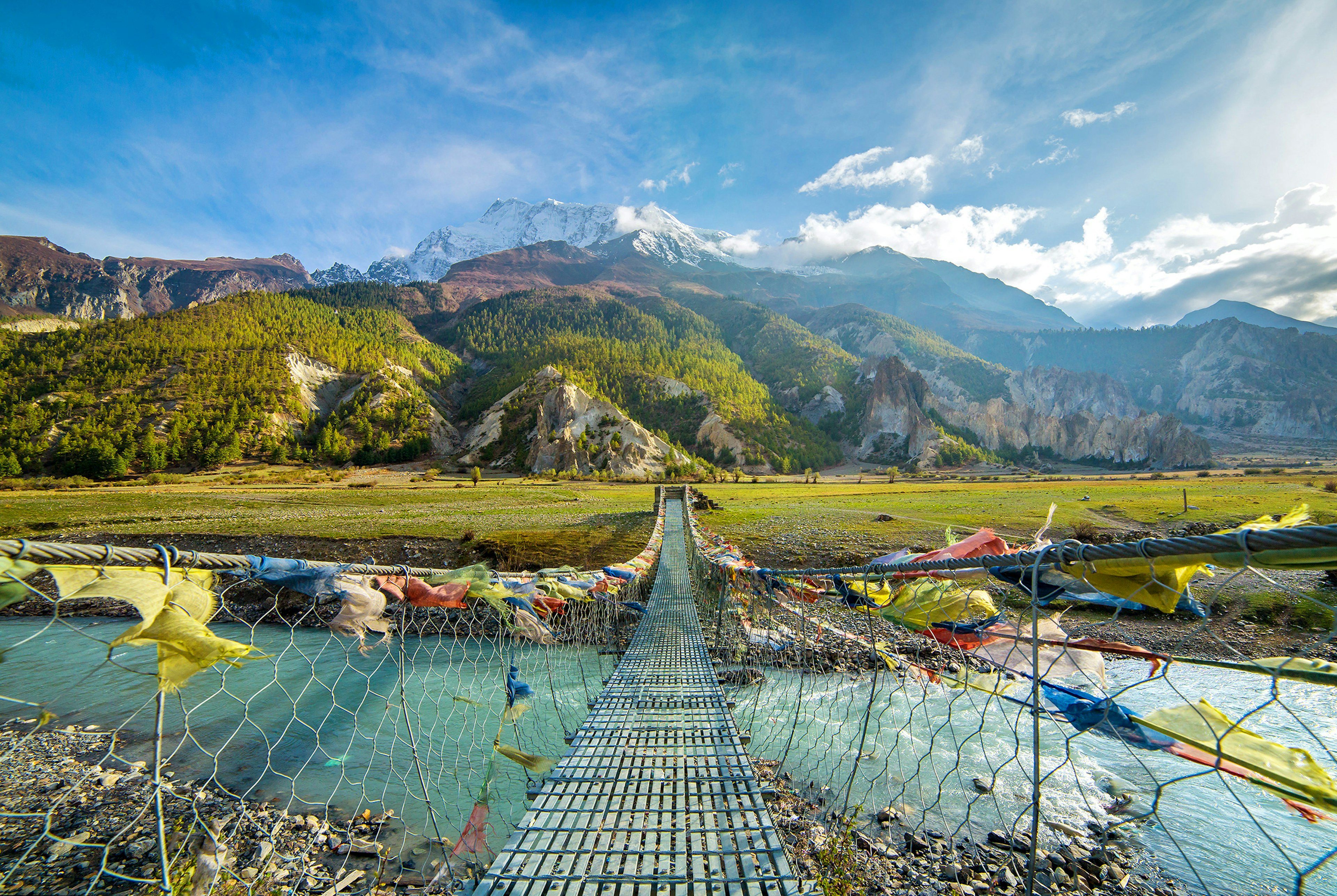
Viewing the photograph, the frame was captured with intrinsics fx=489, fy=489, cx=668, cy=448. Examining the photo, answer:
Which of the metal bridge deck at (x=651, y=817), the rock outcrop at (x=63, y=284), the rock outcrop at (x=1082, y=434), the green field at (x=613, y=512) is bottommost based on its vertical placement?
the green field at (x=613, y=512)

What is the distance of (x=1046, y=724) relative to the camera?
719 cm

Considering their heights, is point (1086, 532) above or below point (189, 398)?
below

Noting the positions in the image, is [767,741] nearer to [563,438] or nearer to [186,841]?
[186,841]

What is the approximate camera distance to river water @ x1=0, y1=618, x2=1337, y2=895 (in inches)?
213

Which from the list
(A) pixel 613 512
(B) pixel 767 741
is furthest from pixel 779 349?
(B) pixel 767 741

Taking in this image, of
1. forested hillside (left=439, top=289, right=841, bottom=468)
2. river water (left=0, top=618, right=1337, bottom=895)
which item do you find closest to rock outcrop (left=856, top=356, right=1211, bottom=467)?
forested hillside (left=439, top=289, right=841, bottom=468)

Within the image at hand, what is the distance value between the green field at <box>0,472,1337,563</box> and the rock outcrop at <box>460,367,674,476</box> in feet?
47.1

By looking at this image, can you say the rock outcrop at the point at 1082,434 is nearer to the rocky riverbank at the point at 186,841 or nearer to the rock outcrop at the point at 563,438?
the rock outcrop at the point at 563,438

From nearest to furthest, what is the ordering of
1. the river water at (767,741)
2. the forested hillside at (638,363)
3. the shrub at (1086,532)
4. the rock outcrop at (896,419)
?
Result: the river water at (767,741) → the shrub at (1086,532) → the forested hillside at (638,363) → the rock outcrop at (896,419)

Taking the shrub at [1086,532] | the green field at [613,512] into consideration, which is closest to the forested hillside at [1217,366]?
the green field at [613,512]

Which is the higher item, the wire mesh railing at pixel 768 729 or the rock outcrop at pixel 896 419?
the rock outcrop at pixel 896 419

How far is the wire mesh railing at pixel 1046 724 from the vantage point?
235cm

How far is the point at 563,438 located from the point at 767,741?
61.4 metres

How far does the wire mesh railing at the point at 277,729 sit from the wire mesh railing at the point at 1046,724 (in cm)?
329
